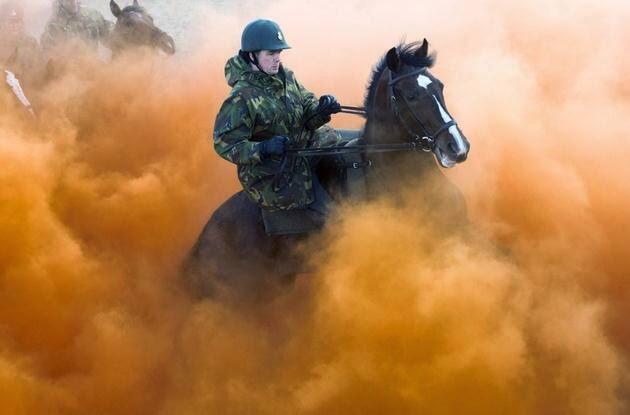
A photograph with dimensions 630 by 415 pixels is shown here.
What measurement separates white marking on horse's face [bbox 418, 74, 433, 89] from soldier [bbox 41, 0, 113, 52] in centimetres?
760

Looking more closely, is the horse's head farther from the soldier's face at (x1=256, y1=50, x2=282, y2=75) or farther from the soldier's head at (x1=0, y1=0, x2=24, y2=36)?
the soldier's head at (x1=0, y1=0, x2=24, y2=36)

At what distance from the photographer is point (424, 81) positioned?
4.57 m

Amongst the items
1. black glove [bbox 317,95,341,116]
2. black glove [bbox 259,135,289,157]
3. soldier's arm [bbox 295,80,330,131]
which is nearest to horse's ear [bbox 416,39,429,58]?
black glove [bbox 317,95,341,116]

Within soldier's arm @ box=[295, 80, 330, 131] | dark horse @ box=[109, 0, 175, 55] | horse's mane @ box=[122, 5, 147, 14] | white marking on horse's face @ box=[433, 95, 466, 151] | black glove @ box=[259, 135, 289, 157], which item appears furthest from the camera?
horse's mane @ box=[122, 5, 147, 14]

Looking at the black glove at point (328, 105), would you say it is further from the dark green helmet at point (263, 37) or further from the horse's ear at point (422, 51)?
the horse's ear at point (422, 51)

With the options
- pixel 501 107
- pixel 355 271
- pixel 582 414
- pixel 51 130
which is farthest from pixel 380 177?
pixel 51 130

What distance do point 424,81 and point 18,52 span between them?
25.7 feet

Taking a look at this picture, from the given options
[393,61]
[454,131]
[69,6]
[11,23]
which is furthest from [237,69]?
[11,23]

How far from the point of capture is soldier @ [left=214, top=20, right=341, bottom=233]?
4.65 metres

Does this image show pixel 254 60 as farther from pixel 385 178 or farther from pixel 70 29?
pixel 70 29

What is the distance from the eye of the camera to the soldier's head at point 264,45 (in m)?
4.64

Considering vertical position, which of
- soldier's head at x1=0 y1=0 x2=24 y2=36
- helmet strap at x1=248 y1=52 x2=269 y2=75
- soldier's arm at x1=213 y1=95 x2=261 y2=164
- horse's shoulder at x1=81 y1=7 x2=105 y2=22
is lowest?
soldier's arm at x1=213 y1=95 x2=261 y2=164

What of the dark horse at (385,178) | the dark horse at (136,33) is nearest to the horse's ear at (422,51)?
the dark horse at (385,178)

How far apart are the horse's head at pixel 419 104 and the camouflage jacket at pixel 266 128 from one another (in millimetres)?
630
